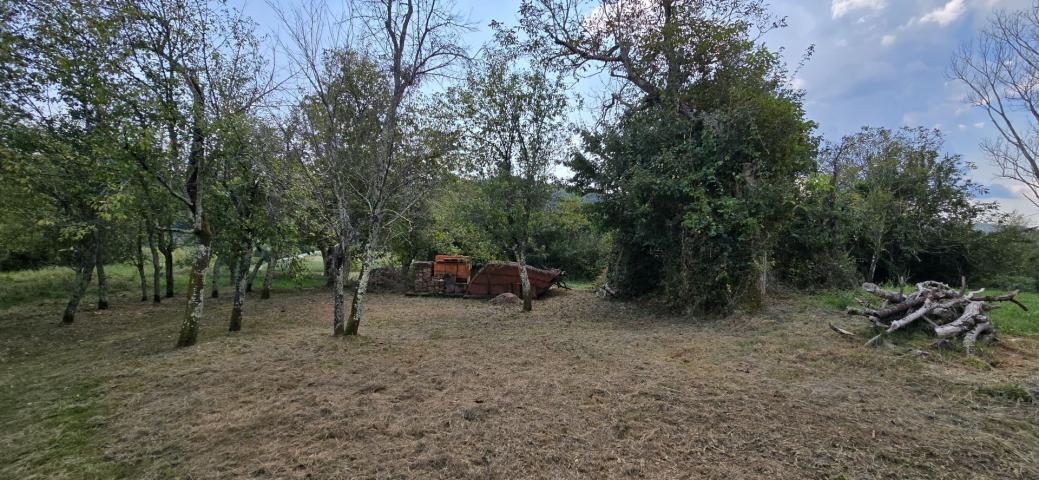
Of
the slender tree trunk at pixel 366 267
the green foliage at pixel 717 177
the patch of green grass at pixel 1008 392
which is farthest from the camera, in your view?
the green foliage at pixel 717 177

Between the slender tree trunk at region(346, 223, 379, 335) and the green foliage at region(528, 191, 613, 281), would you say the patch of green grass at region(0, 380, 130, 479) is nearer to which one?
the slender tree trunk at region(346, 223, 379, 335)

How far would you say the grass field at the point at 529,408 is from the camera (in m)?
3.01

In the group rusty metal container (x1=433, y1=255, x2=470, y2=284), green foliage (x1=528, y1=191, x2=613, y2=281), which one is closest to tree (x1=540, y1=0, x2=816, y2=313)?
rusty metal container (x1=433, y1=255, x2=470, y2=284)

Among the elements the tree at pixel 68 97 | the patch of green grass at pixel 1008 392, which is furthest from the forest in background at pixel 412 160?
the patch of green grass at pixel 1008 392

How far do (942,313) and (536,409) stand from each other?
6.18 m

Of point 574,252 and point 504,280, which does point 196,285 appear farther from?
point 574,252

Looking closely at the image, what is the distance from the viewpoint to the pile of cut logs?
5289 mm

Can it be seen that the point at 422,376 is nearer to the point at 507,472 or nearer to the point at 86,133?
the point at 507,472

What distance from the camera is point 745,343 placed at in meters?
6.55

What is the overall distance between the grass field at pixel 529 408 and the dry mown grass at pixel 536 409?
22mm

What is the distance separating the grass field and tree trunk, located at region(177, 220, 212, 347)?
27cm

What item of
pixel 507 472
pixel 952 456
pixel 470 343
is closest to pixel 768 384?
pixel 952 456

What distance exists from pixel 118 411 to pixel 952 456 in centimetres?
763

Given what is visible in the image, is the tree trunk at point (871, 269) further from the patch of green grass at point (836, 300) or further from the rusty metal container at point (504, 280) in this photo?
the rusty metal container at point (504, 280)
